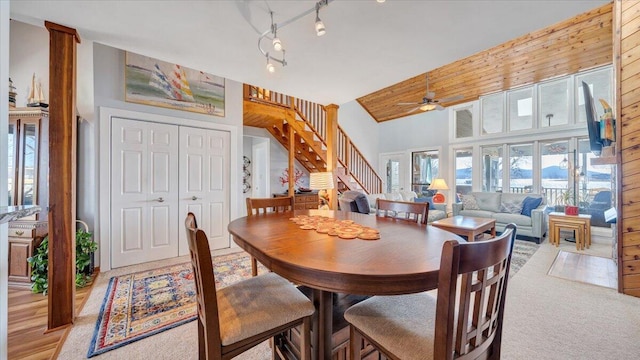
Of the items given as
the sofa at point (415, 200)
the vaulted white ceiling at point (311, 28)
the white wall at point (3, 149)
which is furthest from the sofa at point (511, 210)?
the white wall at point (3, 149)

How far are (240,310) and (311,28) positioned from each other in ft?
6.39

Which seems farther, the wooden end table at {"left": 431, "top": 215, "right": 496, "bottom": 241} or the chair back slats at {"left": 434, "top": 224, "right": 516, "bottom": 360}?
the wooden end table at {"left": 431, "top": 215, "right": 496, "bottom": 241}

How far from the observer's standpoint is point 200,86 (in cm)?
356

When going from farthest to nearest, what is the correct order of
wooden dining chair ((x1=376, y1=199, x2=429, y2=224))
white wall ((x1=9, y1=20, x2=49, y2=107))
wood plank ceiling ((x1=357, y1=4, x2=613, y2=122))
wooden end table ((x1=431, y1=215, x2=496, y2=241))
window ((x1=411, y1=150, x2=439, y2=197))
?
window ((x1=411, y1=150, x2=439, y2=197)) < wood plank ceiling ((x1=357, y1=4, x2=613, y2=122)) < wooden end table ((x1=431, y1=215, x2=496, y2=241)) < white wall ((x1=9, y1=20, x2=49, y2=107)) < wooden dining chair ((x1=376, y1=199, x2=429, y2=224))

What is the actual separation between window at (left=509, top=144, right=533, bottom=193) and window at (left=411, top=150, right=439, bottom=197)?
5.73ft

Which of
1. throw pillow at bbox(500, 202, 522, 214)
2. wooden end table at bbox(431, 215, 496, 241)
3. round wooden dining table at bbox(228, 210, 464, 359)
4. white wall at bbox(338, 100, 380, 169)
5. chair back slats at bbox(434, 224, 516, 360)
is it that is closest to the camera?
chair back slats at bbox(434, 224, 516, 360)

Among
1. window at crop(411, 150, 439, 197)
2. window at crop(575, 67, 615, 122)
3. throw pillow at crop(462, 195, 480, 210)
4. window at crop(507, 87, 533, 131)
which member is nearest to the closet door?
throw pillow at crop(462, 195, 480, 210)

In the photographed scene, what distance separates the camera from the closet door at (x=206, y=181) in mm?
3434

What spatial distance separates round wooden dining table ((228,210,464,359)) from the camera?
34.0 inches

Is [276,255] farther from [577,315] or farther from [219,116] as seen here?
[219,116]

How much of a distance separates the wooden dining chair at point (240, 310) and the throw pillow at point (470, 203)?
533 cm

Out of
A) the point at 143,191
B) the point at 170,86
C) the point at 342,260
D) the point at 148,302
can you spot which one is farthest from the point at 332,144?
the point at 342,260

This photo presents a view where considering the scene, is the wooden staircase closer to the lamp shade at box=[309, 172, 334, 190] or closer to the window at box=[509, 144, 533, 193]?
the lamp shade at box=[309, 172, 334, 190]

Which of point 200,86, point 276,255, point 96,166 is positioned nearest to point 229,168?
point 200,86
